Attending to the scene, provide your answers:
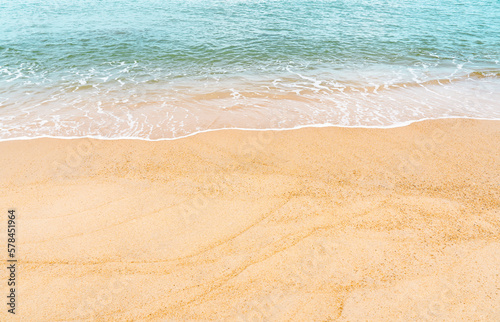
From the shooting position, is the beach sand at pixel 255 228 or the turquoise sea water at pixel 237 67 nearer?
the beach sand at pixel 255 228

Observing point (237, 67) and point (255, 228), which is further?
point (237, 67)

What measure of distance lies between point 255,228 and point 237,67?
357 inches

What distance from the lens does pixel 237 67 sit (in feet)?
39.4

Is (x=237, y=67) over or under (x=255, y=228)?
over

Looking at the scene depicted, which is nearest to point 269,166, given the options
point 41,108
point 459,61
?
point 41,108

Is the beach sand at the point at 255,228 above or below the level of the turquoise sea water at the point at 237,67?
Result: below

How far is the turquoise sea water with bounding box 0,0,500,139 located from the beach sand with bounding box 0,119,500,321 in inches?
55.3

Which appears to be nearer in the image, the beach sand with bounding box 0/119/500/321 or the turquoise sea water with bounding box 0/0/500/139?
the beach sand with bounding box 0/119/500/321

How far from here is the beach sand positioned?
11.8 feet

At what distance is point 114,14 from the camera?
64.5 ft

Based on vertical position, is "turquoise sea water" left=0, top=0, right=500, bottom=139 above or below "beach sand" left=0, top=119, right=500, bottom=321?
above

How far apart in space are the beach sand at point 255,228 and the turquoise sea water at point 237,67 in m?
1.41

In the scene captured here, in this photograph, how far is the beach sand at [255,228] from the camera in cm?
360

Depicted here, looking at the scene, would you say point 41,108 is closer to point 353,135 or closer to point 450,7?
point 353,135
